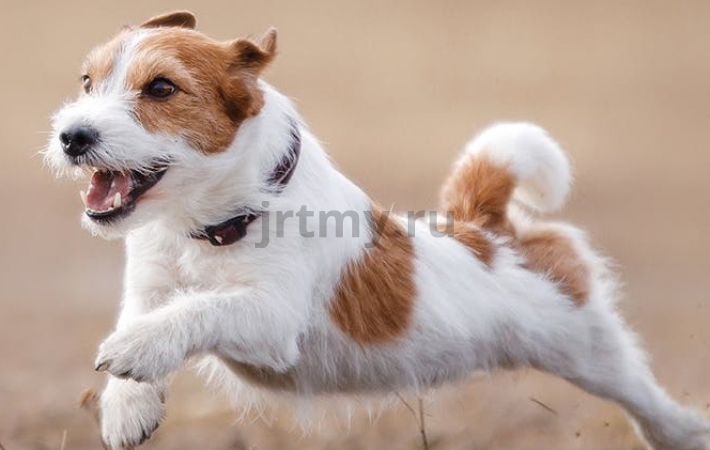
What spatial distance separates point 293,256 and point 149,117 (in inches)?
30.4

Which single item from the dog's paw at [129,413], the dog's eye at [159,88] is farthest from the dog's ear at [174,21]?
the dog's paw at [129,413]

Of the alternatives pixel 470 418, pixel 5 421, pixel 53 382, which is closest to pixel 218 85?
pixel 470 418

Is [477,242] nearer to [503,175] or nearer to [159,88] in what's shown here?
[503,175]

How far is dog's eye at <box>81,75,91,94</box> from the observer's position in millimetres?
4711

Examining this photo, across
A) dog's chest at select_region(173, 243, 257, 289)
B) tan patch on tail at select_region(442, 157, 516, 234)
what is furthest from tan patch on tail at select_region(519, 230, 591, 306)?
dog's chest at select_region(173, 243, 257, 289)

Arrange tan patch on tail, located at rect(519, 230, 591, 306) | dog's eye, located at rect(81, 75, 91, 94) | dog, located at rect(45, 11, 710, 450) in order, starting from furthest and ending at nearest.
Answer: tan patch on tail, located at rect(519, 230, 591, 306)
dog's eye, located at rect(81, 75, 91, 94)
dog, located at rect(45, 11, 710, 450)

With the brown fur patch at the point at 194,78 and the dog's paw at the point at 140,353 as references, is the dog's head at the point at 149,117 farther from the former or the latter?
the dog's paw at the point at 140,353

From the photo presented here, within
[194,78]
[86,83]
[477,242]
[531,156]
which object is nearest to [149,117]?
[194,78]

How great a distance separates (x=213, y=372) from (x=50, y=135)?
4.23 ft

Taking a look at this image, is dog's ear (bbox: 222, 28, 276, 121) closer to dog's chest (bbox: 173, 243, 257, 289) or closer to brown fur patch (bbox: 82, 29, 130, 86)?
brown fur patch (bbox: 82, 29, 130, 86)

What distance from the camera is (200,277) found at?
4879 millimetres

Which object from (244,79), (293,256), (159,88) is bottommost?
(293,256)

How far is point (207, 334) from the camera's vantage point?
449 cm

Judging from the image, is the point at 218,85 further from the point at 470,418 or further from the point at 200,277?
the point at 470,418
